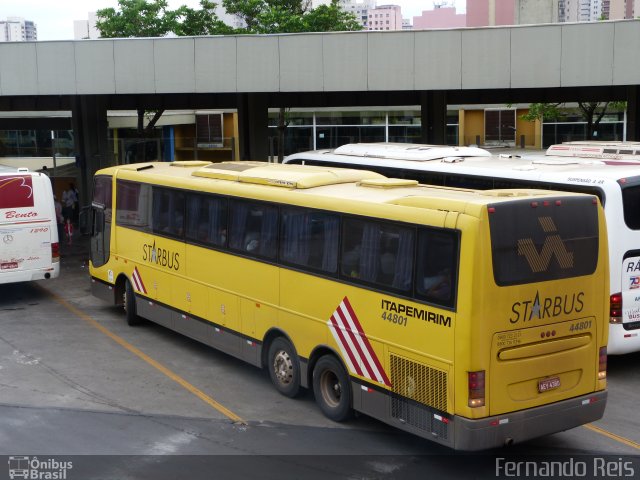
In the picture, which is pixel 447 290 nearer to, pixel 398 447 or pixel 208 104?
pixel 398 447

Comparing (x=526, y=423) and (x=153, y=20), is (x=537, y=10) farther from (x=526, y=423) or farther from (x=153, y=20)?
(x=526, y=423)

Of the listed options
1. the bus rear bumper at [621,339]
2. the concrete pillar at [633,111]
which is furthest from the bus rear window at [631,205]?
the concrete pillar at [633,111]

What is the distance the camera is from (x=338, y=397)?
37.4ft

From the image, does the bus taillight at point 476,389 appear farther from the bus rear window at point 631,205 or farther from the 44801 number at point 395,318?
the bus rear window at point 631,205

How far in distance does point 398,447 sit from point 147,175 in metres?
7.86

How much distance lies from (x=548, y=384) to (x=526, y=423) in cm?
50

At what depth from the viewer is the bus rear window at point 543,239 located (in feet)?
30.0

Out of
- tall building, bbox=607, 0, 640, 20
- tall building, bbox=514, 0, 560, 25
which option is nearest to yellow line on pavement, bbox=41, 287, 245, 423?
tall building, bbox=514, 0, 560, 25

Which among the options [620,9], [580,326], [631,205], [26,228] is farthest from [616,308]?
[620,9]

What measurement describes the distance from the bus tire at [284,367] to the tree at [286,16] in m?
39.1

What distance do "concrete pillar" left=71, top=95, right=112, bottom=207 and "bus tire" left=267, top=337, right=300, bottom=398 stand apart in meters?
18.7

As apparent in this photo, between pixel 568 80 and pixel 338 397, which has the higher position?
pixel 568 80

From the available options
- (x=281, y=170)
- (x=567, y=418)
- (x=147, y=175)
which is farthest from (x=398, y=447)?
(x=147, y=175)

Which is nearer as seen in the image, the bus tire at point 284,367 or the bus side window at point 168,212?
the bus tire at point 284,367
